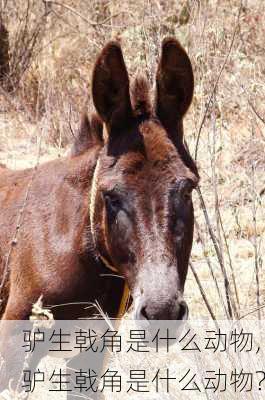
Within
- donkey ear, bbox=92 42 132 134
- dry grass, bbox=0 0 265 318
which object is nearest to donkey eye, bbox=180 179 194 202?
donkey ear, bbox=92 42 132 134

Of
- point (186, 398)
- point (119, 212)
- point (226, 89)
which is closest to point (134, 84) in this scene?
point (119, 212)

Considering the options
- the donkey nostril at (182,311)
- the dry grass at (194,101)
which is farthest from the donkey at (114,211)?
the dry grass at (194,101)

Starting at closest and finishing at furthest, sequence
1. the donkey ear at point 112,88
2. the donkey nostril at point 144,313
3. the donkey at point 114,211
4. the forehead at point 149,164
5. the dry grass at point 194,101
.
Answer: the donkey nostril at point 144,313
the donkey at point 114,211
the forehead at point 149,164
the donkey ear at point 112,88
the dry grass at point 194,101

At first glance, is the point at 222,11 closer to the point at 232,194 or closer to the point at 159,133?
the point at 232,194

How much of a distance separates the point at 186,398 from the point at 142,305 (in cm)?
74

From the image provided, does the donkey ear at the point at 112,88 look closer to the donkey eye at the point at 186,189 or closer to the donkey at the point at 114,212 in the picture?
the donkey at the point at 114,212

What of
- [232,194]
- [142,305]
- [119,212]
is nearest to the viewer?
[142,305]

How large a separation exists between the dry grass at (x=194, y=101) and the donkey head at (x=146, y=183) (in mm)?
1286

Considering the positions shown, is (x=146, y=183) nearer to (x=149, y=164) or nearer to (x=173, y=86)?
(x=149, y=164)

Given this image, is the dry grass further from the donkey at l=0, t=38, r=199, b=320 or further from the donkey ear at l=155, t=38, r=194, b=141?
the donkey at l=0, t=38, r=199, b=320

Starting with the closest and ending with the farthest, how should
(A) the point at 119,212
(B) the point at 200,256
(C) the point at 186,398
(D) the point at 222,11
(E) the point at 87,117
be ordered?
1. (A) the point at 119,212
2. (C) the point at 186,398
3. (E) the point at 87,117
4. (B) the point at 200,256
5. (D) the point at 222,11

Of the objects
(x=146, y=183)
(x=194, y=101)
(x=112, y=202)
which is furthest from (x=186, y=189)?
(x=194, y=101)

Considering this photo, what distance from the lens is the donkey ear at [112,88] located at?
3812 millimetres

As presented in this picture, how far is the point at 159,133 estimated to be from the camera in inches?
147
